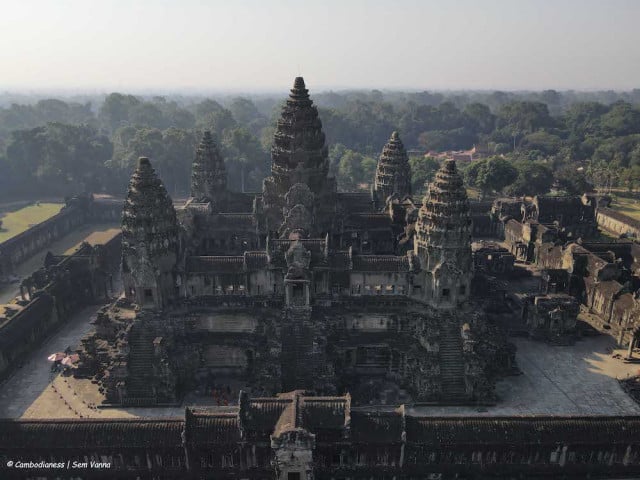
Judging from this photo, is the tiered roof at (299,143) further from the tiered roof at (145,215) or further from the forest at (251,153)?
the forest at (251,153)

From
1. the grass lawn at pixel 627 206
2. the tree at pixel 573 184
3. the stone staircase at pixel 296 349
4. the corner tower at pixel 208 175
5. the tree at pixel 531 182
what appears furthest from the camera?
the tree at pixel 573 184

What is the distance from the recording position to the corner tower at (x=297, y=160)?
2132 inches

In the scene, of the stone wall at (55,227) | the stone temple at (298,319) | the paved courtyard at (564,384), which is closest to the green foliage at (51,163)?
the stone wall at (55,227)

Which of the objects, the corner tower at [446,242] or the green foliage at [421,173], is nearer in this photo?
the corner tower at [446,242]

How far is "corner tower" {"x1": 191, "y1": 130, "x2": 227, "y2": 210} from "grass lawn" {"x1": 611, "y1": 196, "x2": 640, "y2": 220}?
226ft

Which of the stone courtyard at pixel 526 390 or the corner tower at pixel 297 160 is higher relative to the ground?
the corner tower at pixel 297 160

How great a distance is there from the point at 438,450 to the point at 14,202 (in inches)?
3675

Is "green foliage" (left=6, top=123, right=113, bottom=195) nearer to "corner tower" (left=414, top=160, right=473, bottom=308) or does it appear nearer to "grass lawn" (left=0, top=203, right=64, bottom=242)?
"grass lawn" (left=0, top=203, right=64, bottom=242)

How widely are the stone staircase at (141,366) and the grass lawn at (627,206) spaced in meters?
81.8

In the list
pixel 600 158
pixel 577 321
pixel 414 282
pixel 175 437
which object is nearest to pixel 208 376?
pixel 175 437

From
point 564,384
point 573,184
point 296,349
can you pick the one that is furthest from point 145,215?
point 573,184

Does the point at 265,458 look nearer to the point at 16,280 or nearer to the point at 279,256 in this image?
the point at 279,256

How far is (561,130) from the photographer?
561 ft

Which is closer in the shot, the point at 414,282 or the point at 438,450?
the point at 438,450
